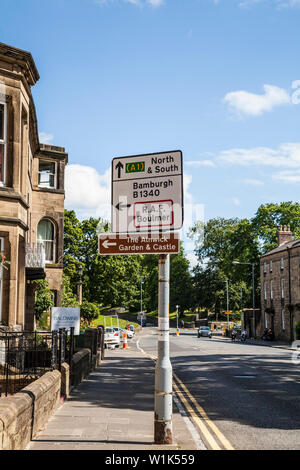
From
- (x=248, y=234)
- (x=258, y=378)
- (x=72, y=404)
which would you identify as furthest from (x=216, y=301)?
(x=72, y=404)

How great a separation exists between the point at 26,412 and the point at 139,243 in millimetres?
2949

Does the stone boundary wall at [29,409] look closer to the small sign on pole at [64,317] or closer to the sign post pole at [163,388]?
the sign post pole at [163,388]

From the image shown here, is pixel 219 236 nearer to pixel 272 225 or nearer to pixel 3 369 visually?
pixel 272 225

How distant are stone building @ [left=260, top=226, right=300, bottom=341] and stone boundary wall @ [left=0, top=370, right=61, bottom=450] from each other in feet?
140

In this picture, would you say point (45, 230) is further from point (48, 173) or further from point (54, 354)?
point (54, 354)

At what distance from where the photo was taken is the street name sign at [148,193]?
8531 millimetres

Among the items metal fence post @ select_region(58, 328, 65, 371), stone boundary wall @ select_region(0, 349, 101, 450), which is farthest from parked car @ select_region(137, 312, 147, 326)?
stone boundary wall @ select_region(0, 349, 101, 450)

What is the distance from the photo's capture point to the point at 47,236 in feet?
104

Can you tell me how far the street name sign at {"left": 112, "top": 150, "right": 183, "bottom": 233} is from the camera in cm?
853

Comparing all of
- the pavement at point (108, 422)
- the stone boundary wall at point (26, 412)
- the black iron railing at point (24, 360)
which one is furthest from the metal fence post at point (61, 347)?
the stone boundary wall at point (26, 412)

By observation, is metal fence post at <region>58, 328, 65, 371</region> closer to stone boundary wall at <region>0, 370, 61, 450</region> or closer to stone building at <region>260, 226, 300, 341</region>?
stone boundary wall at <region>0, 370, 61, 450</region>

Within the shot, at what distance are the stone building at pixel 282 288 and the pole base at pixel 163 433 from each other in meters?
43.5

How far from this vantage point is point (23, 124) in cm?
2052

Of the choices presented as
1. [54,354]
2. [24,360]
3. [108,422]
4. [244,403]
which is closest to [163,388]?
[108,422]
